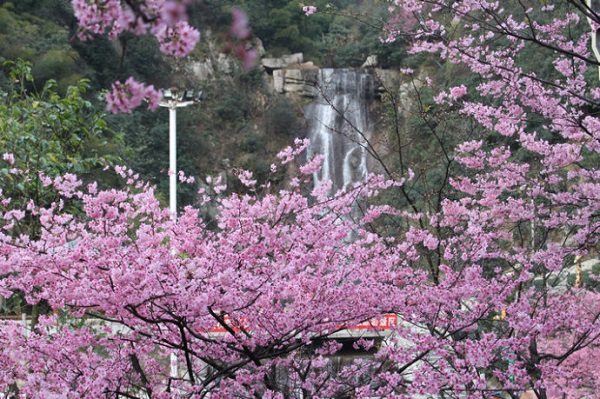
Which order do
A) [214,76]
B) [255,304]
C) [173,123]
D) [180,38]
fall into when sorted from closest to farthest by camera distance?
[180,38], [255,304], [173,123], [214,76]

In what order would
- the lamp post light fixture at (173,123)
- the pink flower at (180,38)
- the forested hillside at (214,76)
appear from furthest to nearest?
the forested hillside at (214,76) → the lamp post light fixture at (173,123) → the pink flower at (180,38)

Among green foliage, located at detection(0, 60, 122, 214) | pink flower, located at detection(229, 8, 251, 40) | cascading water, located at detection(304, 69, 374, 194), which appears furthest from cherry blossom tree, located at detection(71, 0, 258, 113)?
cascading water, located at detection(304, 69, 374, 194)

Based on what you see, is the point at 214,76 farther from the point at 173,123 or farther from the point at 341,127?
the point at 173,123

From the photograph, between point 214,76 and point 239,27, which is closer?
point 239,27

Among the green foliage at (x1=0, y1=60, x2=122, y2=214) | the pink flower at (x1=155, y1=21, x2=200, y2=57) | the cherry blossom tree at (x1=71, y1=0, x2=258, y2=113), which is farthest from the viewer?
the green foliage at (x1=0, y1=60, x2=122, y2=214)

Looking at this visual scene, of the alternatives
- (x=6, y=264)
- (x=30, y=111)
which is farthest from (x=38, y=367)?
(x=30, y=111)

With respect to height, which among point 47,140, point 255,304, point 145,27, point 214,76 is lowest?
point 255,304

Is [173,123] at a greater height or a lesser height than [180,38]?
greater

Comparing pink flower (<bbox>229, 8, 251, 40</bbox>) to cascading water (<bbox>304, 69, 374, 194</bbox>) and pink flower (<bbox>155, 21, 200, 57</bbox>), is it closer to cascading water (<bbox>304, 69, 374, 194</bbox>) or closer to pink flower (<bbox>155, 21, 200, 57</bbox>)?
pink flower (<bbox>155, 21, 200, 57</bbox>)

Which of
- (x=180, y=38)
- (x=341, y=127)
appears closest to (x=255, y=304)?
(x=180, y=38)

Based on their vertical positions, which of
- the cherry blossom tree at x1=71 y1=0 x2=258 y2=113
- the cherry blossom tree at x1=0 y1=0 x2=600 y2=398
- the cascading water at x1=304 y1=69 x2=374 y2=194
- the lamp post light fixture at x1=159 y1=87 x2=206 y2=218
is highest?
the cascading water at x1=304 y1=69 x2=374 y2=194

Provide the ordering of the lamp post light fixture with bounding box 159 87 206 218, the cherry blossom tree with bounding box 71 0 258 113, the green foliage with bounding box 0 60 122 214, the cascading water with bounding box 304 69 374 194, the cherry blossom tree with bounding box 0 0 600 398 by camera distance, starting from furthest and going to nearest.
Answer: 1. the cascading water with bounding box 304 69 374 194
2. the lamp post light fixture with bounding box 159 87 206 218
3. the green foliage with bounding box 0 60 122 214
4. the cherry blossom tree with bounding box 0 0 600 398
5. the cherry blossom tree with bounding box 71 0 258 113

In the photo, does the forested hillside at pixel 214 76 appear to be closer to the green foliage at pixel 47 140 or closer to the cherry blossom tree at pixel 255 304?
the green foliage at pixel 47 140

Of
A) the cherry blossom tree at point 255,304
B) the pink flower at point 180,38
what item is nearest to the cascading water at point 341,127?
the cherry blossom tree at point 255,304
